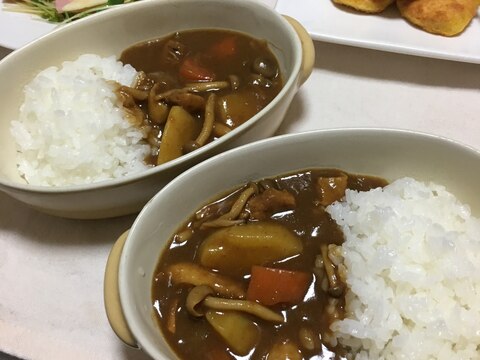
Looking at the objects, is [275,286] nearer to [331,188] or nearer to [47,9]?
[331,188]

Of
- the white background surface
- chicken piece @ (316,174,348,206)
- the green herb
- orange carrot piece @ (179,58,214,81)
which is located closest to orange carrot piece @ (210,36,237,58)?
orange carrot piece @ (179,58,214,81)

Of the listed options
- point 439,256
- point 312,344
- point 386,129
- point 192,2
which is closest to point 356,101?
point 386,129

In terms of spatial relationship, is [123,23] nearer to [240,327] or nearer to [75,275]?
[75,275]

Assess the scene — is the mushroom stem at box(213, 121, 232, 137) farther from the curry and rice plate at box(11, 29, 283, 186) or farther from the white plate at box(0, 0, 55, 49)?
the white plate at box(0, 0, 55, 49)

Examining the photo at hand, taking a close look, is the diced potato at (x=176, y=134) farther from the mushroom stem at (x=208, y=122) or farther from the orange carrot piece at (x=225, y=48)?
the orange carrot piece at (x=225, y=48)

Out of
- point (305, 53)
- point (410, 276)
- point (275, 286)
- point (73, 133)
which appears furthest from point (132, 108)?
point (410, 276)

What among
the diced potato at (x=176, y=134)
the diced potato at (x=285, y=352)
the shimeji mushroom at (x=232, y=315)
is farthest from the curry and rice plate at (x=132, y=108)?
the diced potato at (x=285, y=352)

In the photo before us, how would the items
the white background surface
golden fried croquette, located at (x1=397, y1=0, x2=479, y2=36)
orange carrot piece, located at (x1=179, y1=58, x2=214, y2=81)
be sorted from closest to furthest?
the white background surface
orange carrot piece, located at (x1=179, y1=58, x2=214, y2=81)
golden fried croquette, located at (x1=397, y1=0, x2=479, y2=36)
